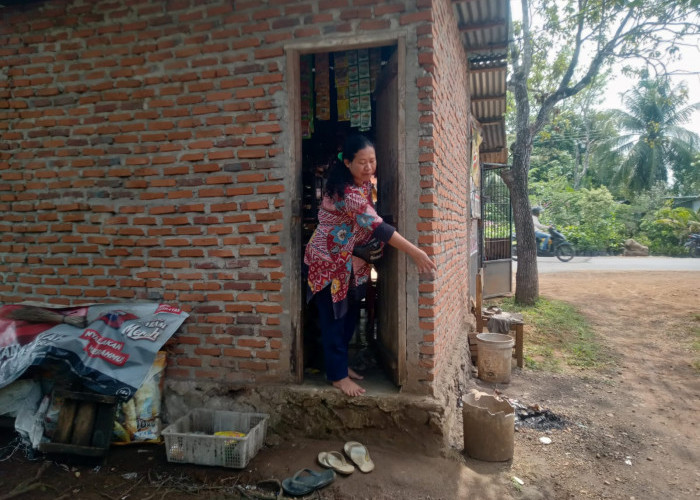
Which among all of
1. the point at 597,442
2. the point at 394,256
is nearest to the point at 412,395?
the point at 394,256

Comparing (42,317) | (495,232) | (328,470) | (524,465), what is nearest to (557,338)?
(495,232)

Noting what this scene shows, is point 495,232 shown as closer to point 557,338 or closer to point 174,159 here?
point 557,338

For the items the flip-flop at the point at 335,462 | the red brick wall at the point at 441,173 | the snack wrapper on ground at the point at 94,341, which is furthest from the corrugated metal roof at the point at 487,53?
the flip-flop at the point at 335,462

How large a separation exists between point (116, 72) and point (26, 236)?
5.05 ft

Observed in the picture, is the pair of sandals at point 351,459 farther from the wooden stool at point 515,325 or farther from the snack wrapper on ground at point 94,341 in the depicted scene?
the wooden stool at point 515,325

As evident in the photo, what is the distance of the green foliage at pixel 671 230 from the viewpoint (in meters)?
19.4

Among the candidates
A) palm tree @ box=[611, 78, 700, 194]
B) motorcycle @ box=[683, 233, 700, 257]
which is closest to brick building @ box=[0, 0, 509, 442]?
motorcycle @ box=[683, 233, 700, 257]

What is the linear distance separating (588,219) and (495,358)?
19148 mm

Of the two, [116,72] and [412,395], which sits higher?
[116,72]

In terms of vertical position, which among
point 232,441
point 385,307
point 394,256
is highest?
point 394,256

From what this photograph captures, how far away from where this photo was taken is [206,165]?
322cm

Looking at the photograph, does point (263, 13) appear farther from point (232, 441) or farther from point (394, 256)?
point (232, 441)

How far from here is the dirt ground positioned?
2641 millimetres

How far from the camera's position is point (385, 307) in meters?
3.52
